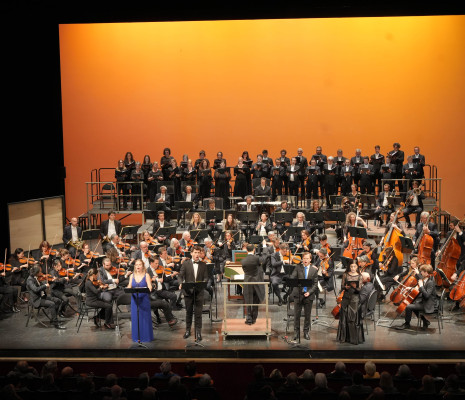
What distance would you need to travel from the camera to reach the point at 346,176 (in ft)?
52.4

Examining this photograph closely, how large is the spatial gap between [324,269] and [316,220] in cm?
329

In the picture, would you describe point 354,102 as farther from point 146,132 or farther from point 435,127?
point 146,132

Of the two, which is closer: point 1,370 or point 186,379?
point 186,379

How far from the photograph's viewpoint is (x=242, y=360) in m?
9.05

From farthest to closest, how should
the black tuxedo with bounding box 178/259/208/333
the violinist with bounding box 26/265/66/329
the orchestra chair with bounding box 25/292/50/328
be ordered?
the orchestra chair with bounding box 25/292/50/328 → the violinist with bounding box 26/265/66/329 → the black tuxedo with bounding box 178/259/208/333

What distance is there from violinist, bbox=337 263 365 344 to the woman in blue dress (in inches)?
111

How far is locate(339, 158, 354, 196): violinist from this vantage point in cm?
1595

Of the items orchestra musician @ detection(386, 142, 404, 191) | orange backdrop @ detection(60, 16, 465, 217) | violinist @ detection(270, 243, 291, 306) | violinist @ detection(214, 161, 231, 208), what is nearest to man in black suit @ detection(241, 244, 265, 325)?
violinist @ detection(270, 243, 291, 306)

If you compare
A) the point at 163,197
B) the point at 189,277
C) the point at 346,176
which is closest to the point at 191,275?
the point at 189,277

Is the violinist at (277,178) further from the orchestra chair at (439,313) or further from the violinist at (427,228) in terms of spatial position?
the orchestra chair at (439,313)

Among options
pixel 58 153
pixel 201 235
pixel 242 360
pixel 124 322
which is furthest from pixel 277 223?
pixel 58 153

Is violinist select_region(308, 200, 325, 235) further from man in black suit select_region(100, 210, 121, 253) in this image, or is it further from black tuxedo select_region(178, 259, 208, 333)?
black tuxedo select_region(178, 259, 208, 333)

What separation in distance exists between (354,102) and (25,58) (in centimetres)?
897

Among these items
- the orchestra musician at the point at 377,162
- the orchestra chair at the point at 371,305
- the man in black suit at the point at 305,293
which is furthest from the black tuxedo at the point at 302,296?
the orchestra musician at the point at 377,162
